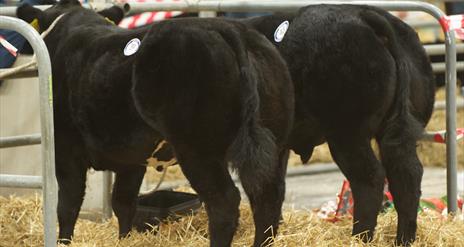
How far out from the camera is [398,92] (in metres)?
4.29

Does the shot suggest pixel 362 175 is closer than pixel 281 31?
Yes

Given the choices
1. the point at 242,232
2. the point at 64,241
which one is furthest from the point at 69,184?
the point at 242,232

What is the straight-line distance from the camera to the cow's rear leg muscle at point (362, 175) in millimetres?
4297

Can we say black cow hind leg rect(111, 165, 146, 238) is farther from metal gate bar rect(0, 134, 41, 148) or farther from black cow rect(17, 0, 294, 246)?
metal gate bar rect(0, 134, 41, 148)

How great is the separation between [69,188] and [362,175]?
154cm

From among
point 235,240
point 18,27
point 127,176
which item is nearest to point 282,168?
point 235,240

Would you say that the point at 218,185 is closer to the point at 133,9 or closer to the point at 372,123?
the point at 372,123

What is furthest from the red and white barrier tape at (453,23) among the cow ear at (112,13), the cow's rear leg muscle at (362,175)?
the cow ear at (112,13)

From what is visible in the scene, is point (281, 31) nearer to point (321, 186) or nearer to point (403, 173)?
point (403, 173)

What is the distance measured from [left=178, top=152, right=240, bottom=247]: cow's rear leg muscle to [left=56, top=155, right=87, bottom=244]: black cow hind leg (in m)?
0.85

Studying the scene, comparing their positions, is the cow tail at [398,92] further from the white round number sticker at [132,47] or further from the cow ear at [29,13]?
the cow ear at [29,13]

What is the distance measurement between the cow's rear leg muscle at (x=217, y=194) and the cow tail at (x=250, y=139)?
108 mm

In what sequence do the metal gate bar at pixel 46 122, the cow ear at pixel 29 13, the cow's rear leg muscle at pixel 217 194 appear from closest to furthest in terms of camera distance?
1. the metal gate bar at pixel 46 122
2. the cow's rear leg muscle at pixel 217 194
3. the cow ear at pixel 29 13

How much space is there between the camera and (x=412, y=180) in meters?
4.31
